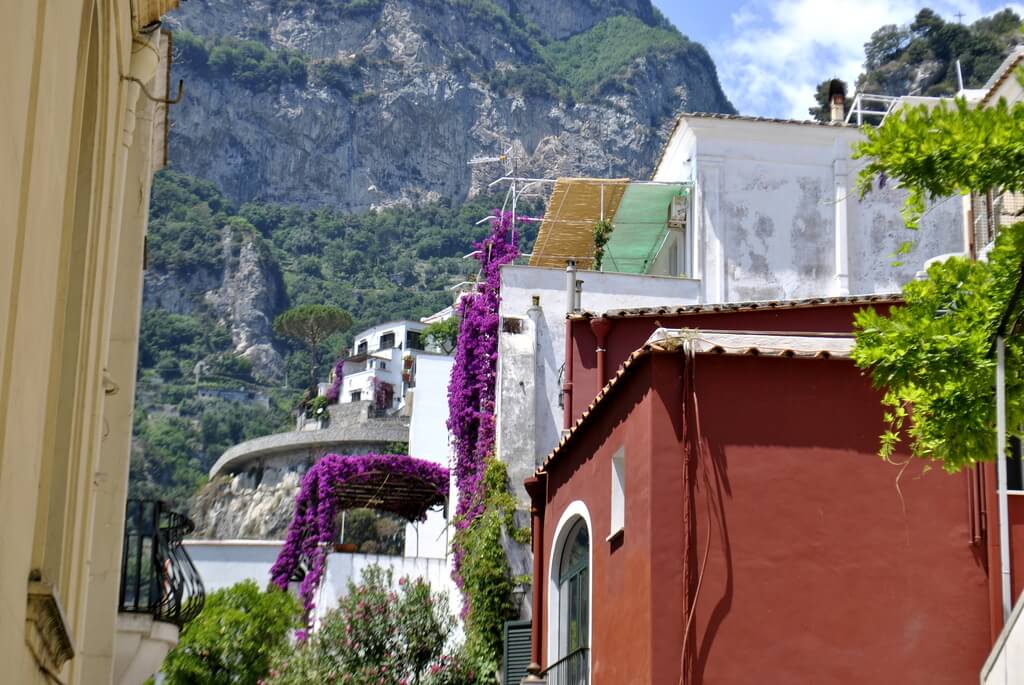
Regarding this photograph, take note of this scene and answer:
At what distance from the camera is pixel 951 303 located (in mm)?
9812

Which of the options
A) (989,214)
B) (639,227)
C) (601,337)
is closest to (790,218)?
(639,227)

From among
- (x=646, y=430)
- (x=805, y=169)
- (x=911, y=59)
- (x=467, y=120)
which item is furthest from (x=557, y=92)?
(x=646, y=430)

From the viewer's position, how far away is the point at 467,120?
577 feet

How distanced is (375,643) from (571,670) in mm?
9387

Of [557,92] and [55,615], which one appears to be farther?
[557,92]

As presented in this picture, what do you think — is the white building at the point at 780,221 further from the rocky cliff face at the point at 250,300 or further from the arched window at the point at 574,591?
the rocky cliff face at the point at 250,300

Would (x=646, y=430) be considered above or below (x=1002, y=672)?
above

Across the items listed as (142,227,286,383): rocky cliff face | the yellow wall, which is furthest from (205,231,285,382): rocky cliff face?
the yellow wall

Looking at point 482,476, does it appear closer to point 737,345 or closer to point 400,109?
point 737,345

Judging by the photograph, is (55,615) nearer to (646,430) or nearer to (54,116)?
(54,116)

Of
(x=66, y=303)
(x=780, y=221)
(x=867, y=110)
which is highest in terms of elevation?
(x=867, y=110)

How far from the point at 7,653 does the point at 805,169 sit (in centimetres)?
2592

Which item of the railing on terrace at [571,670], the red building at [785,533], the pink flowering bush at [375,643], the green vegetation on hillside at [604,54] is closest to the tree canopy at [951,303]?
the red building at [785,533]

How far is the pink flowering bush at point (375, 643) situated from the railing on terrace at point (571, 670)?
7317 millimetres
